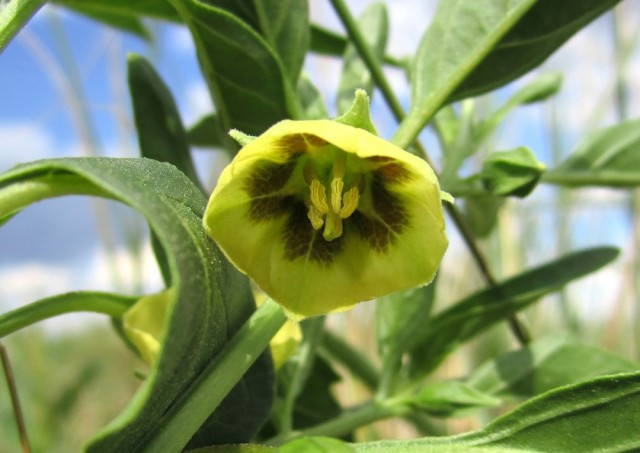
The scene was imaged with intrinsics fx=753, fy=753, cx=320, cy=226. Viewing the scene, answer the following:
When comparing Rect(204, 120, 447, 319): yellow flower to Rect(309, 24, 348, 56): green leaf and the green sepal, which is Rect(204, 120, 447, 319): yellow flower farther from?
Rect(309, 24, 348, 56): green leaf

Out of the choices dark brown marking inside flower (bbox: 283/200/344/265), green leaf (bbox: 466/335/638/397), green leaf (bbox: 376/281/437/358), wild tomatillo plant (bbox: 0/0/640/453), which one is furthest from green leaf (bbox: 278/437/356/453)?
green leaf (bbox: 466/335/638/397)

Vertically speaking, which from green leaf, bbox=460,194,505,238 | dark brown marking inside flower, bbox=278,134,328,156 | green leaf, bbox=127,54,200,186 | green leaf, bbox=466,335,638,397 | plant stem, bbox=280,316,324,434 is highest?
green leaf, bbox=127,54,200,186

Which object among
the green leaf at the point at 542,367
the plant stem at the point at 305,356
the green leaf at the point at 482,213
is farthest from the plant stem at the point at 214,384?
the green leaf at the point at 482,213

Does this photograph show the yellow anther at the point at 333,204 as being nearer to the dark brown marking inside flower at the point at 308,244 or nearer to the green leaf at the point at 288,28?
the dark brown marking inside flower at the point at 308,244

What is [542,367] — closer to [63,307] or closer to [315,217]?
[315,217]

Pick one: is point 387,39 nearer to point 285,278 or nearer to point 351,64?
point 351,64

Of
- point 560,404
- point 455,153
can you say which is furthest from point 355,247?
point 455,153
